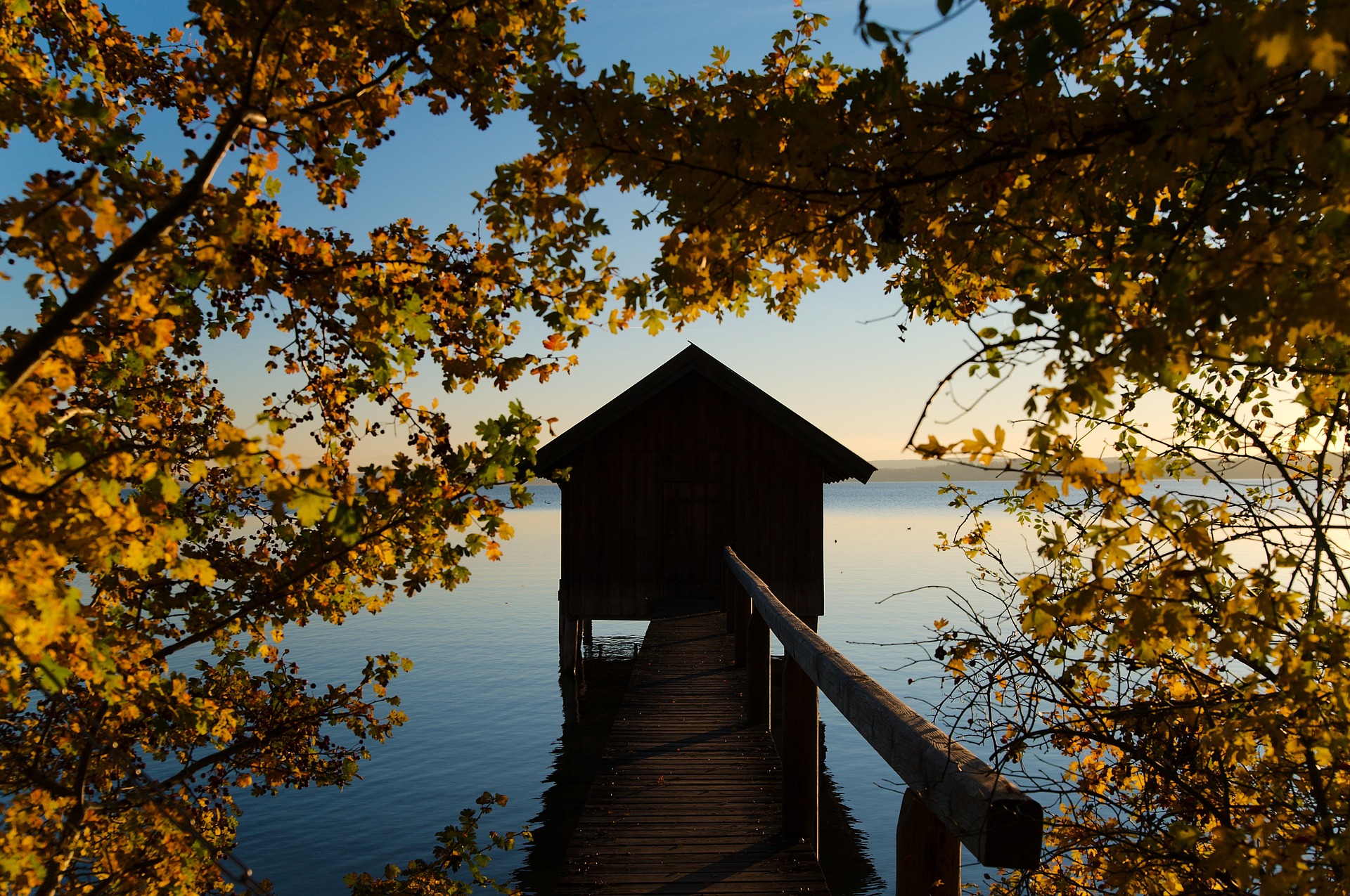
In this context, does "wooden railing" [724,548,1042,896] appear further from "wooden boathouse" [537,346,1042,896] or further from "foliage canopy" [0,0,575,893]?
"foliage canopy" [0,0,575,893]

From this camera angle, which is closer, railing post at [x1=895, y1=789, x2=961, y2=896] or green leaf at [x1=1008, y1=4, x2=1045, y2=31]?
green leaf at [x1=1008, y1=4, x2=1045, y2=31]

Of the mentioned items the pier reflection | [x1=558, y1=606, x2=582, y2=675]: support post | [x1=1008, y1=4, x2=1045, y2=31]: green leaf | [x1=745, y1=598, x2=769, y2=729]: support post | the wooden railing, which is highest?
[x1=1008, y1=4, x2=1045, y2=31]: green leaf

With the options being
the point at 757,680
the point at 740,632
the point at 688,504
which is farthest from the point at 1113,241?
the point at 688,504

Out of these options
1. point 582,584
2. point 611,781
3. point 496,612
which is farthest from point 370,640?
point 611,781

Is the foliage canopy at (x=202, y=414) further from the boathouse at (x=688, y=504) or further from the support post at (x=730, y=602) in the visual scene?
the boathouse at (x=688, y=504)

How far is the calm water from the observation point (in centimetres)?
1167

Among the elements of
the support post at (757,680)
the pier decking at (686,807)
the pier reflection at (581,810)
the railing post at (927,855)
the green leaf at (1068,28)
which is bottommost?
the pier reflection at (581,810)

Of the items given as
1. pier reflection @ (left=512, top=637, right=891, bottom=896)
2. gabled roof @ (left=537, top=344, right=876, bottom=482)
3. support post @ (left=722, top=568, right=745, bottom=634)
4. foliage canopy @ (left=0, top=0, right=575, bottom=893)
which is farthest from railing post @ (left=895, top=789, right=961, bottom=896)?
gabled roof @ (left=537, top=344, right=876, bottom=482)

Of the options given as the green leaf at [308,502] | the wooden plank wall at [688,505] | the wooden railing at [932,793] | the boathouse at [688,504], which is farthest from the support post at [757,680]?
the wooden plank wall at [688,505]

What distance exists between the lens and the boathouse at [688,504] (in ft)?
48.4

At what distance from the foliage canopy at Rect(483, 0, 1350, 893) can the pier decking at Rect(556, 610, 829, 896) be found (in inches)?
82.4

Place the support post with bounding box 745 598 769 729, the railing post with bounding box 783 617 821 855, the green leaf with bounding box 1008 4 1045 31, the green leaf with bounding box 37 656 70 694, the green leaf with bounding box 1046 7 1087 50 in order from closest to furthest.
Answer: the green leaf with bounding box 1046 7 1087 50, the green leaf with bounding box 1008 4 1045 31, the green leaf with bounding box 37 656 70 694, the railing post with bounding box 783 617 821 855, the support post with bounding box 745 598 769 729

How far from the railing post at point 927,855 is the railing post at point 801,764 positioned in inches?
94.6

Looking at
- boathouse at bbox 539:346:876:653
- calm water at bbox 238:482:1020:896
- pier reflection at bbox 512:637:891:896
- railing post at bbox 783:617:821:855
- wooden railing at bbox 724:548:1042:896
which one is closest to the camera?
wooden railing at bbox 724:548:1042:896
